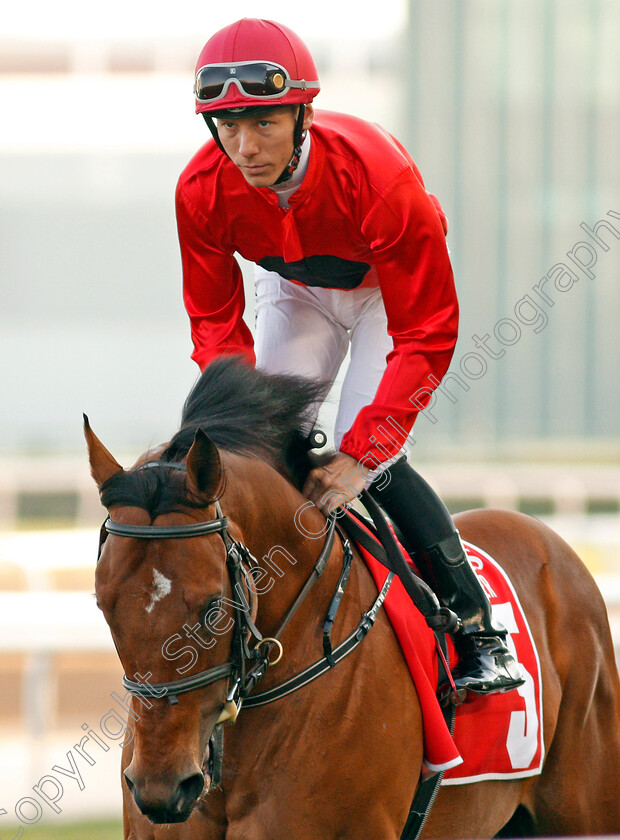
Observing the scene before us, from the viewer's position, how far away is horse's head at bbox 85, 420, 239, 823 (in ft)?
5.33

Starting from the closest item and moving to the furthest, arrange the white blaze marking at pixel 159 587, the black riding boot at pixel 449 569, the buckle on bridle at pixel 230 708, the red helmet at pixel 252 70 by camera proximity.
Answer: the white blaze marking at pixel 159 587
the buckle on bridle at pixel 230 708
the red helmet at pixel 252 70
the black riding boot at pixel 449 569

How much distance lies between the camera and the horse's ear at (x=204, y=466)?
1718 mm

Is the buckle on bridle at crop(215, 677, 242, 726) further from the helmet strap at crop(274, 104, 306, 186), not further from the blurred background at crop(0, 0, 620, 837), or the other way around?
the blurred background at crop(0, 0, 620, 837)

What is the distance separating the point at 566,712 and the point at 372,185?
1.59m

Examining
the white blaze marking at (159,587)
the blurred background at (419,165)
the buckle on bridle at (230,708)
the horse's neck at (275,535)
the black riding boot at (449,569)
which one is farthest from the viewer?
the blurred background at (419,165)

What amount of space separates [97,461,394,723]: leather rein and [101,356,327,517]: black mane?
0.53ft

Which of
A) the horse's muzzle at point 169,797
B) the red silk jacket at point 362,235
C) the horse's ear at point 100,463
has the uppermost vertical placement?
the red silk jacket at point 362,235

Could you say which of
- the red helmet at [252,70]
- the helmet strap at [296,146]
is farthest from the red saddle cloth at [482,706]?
the red helmet at [252,70]

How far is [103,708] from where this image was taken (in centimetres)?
587

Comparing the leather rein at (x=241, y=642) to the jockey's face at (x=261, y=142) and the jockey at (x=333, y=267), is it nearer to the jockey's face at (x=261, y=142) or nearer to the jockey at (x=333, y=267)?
the jockey at (x=333, y=267)

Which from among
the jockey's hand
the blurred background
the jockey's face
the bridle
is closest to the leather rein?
the bridle

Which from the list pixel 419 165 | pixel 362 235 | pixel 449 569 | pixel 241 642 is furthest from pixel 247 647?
pixel 419 165

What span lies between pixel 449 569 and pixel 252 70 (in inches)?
46.9

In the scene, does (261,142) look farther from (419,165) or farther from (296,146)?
(419,165)
